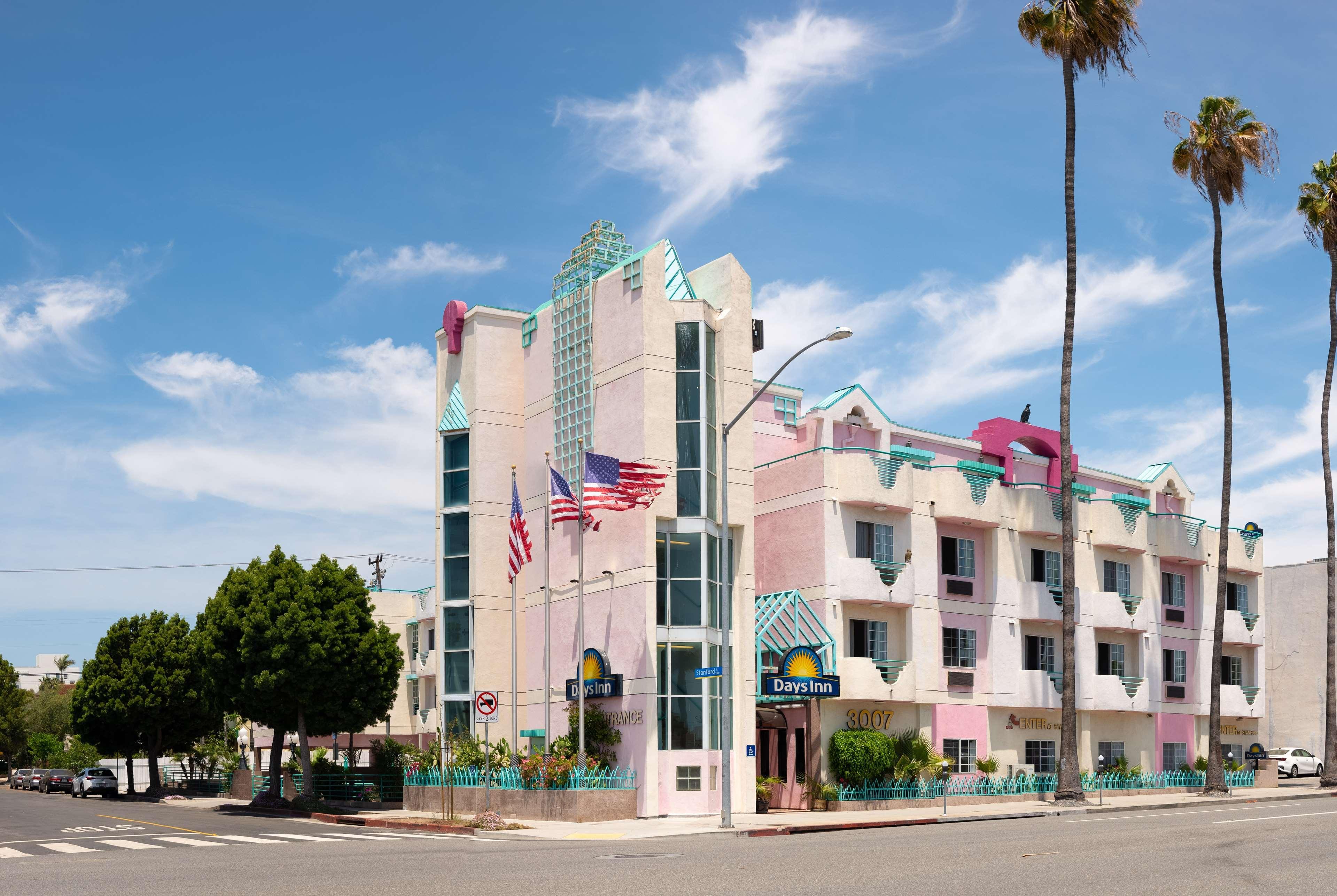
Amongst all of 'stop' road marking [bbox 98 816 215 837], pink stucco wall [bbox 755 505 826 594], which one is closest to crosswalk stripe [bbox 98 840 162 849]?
'stop' road marking [bbox 98 816 215 837]

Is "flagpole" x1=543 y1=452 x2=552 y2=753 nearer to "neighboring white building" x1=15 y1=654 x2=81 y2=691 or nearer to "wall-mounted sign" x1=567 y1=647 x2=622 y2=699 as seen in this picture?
"wall-mounted sign" x1=567 y1=647 x2=622 y2=699

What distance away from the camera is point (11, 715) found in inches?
3688

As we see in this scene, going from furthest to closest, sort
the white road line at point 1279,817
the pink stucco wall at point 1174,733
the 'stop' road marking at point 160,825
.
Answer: the pink stucco wall at point 1174,733 → the 'stop' road marking at point 160,825 → the white road line at point 1279,817

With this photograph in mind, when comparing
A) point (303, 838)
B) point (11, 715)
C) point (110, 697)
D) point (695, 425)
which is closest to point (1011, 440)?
point (695, 425)

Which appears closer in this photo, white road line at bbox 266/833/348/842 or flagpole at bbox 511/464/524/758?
white road line at bbox 266/833/348/842

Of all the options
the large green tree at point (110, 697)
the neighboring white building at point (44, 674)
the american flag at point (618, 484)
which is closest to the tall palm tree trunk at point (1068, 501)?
the american flag at point (618, 484)

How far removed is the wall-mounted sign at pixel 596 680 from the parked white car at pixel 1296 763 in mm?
40606

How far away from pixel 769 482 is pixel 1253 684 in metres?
28.2

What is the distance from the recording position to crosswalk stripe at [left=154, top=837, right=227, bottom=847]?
86.2 feet

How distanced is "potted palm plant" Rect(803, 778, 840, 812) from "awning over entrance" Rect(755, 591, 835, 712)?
272 centimetres

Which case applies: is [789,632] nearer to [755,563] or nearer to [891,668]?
[755,563]

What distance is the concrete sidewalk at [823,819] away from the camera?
29.3 metres

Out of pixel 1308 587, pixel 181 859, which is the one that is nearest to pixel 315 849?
pixel 181 859

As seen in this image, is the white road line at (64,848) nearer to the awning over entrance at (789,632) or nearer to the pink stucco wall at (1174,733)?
the awning over entrance at (789,632)
